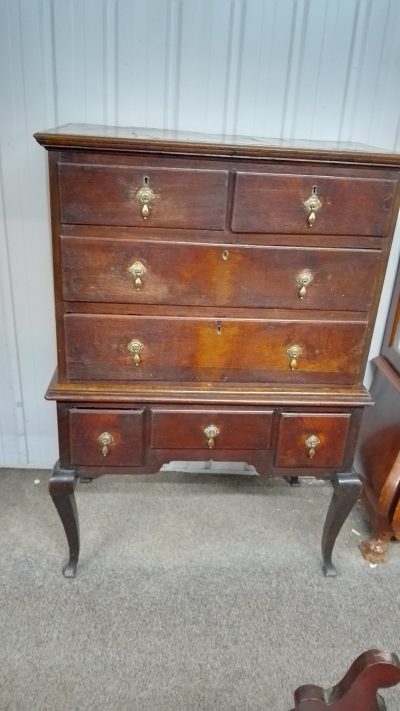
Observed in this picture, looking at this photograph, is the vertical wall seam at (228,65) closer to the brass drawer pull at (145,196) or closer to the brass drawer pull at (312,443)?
the brass drawer pull at (145,196)

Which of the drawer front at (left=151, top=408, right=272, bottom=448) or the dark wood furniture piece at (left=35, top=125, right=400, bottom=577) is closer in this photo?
the dark wood furniture piece at (left=35, top=125, right=400, bottom=577)

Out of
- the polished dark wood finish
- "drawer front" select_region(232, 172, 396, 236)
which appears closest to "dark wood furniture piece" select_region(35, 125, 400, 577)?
"drawer front" select_region(232, 172, 396, 236)

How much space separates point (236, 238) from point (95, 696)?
4.15 ft

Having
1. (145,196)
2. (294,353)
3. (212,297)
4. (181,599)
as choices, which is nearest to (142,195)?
(145,196)

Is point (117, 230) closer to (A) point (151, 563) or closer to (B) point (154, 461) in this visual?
(B) point (154, 461)

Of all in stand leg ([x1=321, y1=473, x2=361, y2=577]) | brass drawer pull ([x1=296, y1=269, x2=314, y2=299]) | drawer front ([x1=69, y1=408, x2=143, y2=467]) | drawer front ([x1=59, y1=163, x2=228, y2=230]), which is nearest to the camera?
drawer front ([x1=59, y1=163, x2=228, y2=230])

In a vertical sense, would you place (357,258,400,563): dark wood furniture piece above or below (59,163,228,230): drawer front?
below

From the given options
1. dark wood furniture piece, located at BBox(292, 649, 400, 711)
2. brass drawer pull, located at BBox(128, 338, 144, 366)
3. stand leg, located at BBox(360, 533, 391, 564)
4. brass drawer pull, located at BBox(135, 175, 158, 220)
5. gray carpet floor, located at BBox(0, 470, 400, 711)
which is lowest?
gray carpet floor, located at BBox(0, 470, 400, 711)

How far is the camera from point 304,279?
1378 mm

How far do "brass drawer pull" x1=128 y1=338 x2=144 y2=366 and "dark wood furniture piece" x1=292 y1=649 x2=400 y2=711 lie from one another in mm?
891

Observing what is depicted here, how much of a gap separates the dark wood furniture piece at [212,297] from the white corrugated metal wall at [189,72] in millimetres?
411

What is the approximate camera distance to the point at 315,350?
147cm

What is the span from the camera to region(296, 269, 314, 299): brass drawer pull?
4.52 feet

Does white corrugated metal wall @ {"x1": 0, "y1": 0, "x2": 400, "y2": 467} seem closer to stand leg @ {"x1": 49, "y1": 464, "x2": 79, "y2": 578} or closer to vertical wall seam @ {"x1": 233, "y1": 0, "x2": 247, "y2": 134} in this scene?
vertical wall seam @ {"x1": 233, "y1": 0, "x2": 247, "y2": 134}
